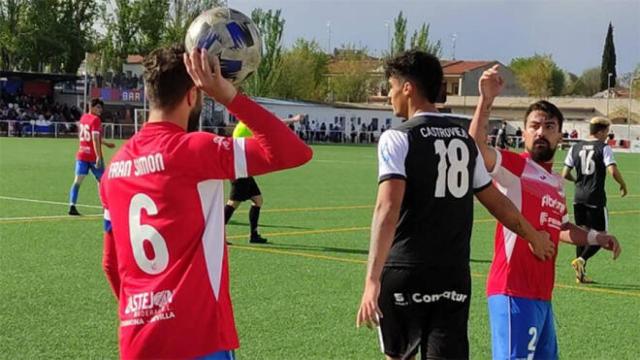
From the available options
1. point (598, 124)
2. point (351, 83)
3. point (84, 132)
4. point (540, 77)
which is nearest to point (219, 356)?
point (598, 124)

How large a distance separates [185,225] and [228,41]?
3.03ft

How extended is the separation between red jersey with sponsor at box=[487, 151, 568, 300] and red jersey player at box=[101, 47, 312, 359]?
6.89 ft

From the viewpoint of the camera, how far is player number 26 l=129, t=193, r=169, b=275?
340 centimetres

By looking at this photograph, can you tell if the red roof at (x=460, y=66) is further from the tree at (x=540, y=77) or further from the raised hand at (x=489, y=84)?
the raised hand at (x=489, y=84)

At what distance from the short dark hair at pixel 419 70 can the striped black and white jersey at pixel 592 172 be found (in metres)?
8.03

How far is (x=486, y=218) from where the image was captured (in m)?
17.3

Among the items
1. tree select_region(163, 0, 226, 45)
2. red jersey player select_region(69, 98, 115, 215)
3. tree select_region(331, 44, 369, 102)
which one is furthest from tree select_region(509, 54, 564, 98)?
red jersey player select_region(69, 98, 115, 215)

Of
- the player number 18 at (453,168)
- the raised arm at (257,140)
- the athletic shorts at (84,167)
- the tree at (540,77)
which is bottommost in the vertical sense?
the athletic shorts at (84,167)

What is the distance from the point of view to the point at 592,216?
1218 cm

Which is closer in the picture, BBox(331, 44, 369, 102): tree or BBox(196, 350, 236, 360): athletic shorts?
BBox(196, 350, 236, 360): athletic shorts

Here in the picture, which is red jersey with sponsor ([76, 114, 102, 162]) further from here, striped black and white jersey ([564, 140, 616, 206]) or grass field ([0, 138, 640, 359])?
striped black and white jersey ([564, 140, 616, 206])

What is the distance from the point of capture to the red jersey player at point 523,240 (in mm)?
4969

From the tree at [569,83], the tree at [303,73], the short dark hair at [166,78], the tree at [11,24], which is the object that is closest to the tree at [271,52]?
the tree at [303,73]

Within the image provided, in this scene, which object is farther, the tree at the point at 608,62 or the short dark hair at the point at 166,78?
the tree at the point at 608,62
